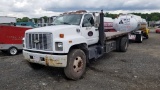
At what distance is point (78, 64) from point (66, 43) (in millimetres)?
1048

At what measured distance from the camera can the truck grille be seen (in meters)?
6.48

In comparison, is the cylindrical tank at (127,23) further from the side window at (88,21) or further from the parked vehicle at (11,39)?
the side window at (88,21)

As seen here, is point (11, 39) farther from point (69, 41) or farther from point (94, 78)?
point (94, 78)

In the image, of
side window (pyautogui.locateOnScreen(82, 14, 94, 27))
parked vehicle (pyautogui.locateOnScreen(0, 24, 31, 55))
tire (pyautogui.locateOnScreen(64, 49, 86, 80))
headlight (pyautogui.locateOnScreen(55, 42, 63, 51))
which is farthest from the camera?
parked vehicle (pyautogui.locateOnScreen(0, 24, 31, 55))

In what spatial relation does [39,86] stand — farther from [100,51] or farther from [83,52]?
[100,51]

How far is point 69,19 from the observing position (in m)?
8.07

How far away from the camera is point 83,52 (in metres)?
7.21

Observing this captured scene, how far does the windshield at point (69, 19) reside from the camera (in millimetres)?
7879

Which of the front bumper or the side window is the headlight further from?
the side window

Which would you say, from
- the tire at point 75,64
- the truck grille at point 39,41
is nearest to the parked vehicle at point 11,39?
the truck grille at point 39,41

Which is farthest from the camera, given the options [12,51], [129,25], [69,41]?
[129,25]

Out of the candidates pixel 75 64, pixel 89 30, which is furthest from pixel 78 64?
pixel 89 30

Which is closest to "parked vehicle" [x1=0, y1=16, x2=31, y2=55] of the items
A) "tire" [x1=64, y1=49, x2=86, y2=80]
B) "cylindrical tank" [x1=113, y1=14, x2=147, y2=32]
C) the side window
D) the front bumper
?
the side window

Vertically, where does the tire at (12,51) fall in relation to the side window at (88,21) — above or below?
below
